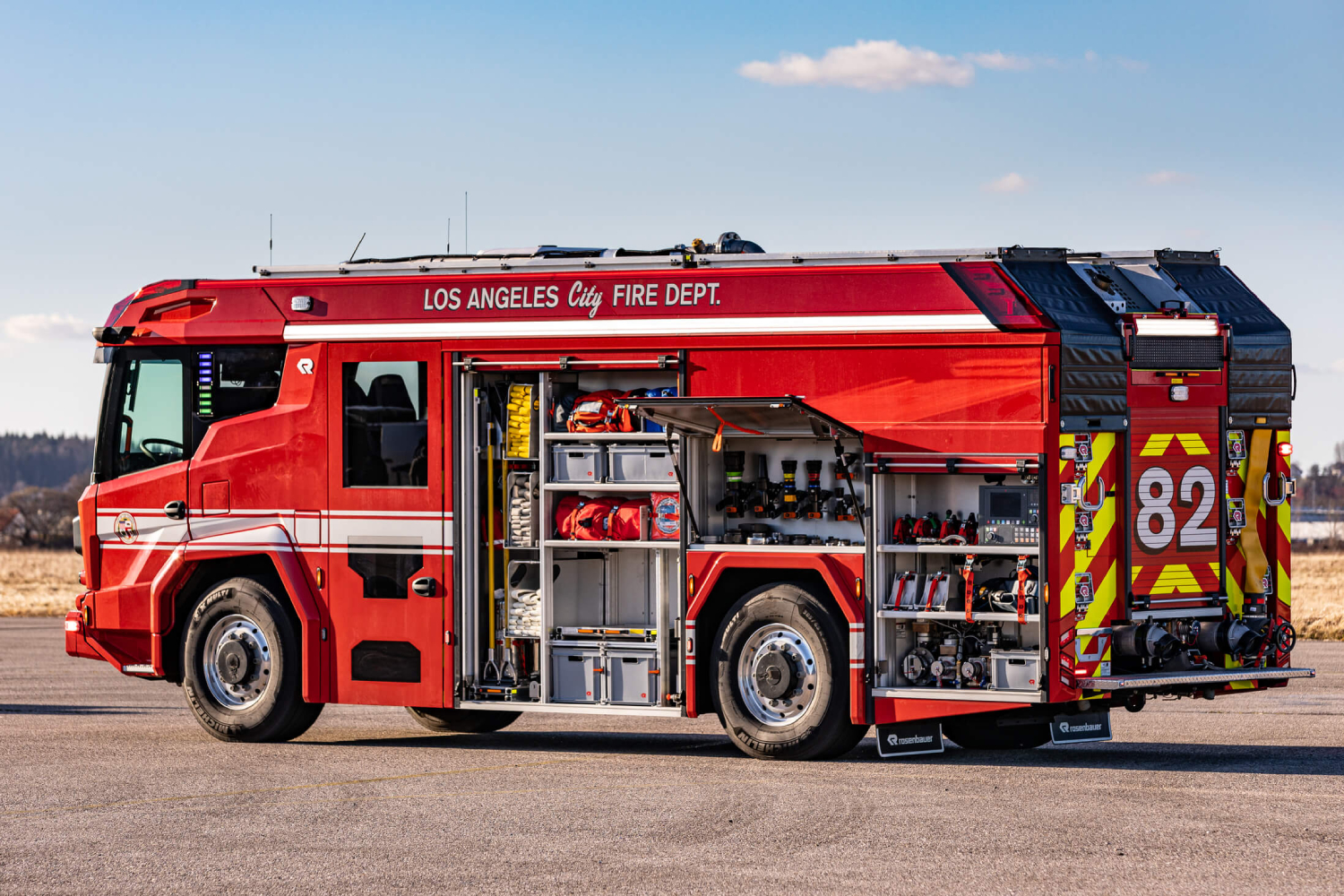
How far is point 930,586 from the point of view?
11.4 meters

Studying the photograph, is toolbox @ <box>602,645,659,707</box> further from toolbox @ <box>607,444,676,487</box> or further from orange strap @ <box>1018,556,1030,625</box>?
orange strap @ <box>1018,556,1030,625</box>

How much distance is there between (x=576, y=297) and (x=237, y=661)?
3.95 meters

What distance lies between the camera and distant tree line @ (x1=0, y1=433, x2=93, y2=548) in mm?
72625

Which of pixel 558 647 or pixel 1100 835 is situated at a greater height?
pixel 558 647

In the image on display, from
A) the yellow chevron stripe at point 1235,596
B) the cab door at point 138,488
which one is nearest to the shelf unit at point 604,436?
the cab door at point 138,488

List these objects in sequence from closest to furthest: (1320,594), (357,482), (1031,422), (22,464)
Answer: (1031,422) → (357,482) → (1320,594) → (22,464)

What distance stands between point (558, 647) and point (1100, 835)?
4791mm

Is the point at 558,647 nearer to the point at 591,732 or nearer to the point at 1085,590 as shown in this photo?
the point at 591,732

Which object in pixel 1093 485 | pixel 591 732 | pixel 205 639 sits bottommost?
pixel 591 732

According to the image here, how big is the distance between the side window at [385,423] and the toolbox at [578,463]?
1029mm

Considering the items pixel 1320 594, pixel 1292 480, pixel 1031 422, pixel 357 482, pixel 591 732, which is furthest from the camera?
pixel 1320 594

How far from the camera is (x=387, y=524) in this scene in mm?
12844

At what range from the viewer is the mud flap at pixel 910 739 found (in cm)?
1171

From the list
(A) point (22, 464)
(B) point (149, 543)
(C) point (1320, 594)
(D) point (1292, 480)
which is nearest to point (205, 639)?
(B) point (149, 543)
